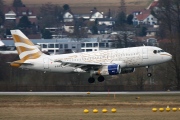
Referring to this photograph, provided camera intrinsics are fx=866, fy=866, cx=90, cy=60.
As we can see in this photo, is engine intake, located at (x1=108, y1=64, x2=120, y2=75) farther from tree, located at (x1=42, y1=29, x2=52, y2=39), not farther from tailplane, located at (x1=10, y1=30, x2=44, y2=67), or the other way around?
tree, located at (x1=42, y1=29, x2=52, y2=39)

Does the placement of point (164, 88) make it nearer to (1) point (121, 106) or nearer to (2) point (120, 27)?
(1) point (121, 106)

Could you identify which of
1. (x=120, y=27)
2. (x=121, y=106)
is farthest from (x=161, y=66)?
(x=120, y=27)

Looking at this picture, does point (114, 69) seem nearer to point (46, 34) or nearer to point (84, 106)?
point (84, 106)

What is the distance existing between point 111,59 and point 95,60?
1.93m

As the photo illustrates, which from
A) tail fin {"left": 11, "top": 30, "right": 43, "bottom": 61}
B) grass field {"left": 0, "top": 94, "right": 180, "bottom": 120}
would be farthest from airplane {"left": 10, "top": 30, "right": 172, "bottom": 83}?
grass field {"left": 0, "top": 94, "right": 180, "bottom": 120}

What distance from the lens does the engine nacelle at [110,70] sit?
267ft

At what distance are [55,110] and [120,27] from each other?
5014 inches

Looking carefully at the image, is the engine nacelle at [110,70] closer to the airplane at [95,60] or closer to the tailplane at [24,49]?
the airplane at [95,60]

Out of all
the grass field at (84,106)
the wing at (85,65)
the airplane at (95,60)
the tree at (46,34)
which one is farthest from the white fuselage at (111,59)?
the tree at (46,34)

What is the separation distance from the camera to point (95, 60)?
83.9 m

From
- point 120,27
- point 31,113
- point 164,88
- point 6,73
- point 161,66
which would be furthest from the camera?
point 120,27

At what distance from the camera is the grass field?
51531 mm

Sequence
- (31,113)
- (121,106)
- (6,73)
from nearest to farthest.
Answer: (31,113), (121,106), (6,73)

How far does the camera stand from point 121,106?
59750 millimetres
